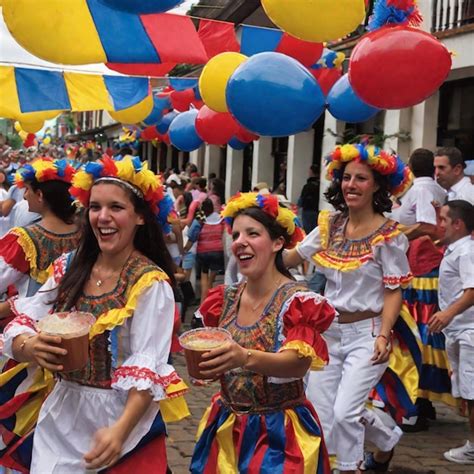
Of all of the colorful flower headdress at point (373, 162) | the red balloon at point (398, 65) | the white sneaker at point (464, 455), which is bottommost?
the white sneaker at point (464, 455)

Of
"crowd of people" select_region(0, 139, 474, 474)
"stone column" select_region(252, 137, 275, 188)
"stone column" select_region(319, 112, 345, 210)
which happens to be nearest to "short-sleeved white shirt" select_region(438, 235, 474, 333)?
"crowd of people" select_region(0, 139, 474, 474)

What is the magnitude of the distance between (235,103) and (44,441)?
2.84 meters

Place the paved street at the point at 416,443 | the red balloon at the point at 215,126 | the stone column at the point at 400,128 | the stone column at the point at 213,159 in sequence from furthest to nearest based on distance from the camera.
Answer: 1. the stone column at the point at 213,159
2. the stone column at the point at 400,128
3. the red balloon at the point at 215,126
4. the paved street at the point at 416,443

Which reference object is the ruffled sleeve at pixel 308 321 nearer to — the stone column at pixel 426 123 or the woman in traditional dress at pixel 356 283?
the woman in traditional dress at pixel 356 283

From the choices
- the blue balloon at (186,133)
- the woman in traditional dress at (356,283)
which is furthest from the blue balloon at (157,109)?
the woman in traditional dress at (356,283)

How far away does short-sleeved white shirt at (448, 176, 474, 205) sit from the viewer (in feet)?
20.7

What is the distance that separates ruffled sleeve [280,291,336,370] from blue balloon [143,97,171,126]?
7254 mm

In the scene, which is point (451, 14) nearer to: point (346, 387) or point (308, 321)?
point (346, 387)

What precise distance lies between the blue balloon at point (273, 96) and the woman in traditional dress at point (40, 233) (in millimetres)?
1211

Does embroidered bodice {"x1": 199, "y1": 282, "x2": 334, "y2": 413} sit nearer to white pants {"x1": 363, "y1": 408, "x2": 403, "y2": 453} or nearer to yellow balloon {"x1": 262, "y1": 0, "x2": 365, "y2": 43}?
white pants {"x1": 363, "y1": 408, "x2": 403, "y2": 453}

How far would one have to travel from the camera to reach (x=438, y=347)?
5.95 metres

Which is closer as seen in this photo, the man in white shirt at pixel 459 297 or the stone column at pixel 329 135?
the man in white shirt at pixel 459 297

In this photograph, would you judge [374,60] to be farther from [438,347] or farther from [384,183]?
[438,347]

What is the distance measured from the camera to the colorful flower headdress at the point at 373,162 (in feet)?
14.9
